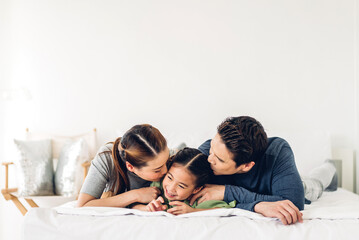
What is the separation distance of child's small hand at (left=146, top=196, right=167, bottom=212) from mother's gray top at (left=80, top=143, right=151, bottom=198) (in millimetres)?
214

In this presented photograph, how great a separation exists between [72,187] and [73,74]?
3.24ft

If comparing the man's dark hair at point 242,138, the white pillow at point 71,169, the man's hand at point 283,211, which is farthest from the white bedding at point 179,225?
the white pillow at point 71,169

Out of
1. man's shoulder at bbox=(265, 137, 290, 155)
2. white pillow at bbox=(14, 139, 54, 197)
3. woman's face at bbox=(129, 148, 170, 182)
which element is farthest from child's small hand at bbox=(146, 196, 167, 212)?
white pillow at bbox=(14, 139, 54, 197)

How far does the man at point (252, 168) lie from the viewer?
1441 millimetres

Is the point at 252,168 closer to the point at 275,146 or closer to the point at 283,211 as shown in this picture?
the point at 275,146

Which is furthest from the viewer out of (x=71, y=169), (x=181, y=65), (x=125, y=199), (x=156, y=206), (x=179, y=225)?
(x=181, y=65)

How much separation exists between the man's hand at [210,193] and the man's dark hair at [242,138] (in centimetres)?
14

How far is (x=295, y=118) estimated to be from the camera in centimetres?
286

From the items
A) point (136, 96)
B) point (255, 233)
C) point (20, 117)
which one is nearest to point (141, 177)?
point (255, 233)

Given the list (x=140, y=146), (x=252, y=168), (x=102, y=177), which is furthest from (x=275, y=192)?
(x=102, y=177)

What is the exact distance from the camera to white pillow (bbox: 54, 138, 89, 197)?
2596 mm

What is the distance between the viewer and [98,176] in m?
1.54

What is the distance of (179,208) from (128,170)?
321mm

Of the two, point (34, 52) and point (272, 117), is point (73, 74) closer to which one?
point (34, 52)
